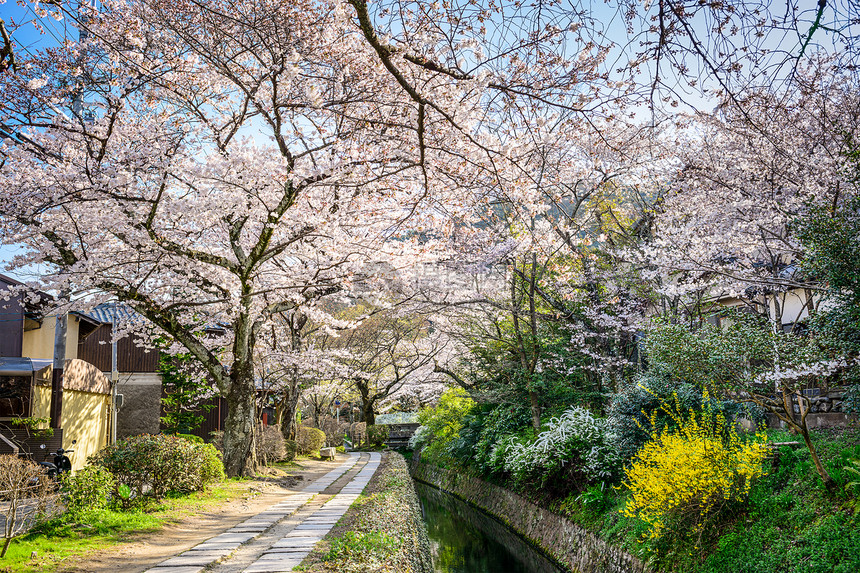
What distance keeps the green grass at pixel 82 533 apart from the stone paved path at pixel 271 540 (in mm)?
955

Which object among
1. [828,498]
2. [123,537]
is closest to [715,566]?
[828,498]

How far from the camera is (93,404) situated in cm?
1585

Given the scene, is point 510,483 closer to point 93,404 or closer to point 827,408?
point 827,408

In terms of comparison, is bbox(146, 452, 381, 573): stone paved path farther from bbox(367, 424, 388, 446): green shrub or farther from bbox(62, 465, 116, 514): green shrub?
bbox(367, 424, 388, 446): green shrub

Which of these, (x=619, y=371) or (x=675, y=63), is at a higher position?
(x=675, y=63)

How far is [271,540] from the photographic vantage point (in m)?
6.53

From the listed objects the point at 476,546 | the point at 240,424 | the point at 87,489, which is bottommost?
the point at 476,546

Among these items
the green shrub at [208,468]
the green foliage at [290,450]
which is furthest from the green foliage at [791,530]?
the green foliage at [290,450]

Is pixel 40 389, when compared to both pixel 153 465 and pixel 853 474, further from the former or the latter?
pixel 853 474

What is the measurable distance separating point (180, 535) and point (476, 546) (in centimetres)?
606

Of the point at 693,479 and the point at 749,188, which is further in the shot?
the point at 749,188

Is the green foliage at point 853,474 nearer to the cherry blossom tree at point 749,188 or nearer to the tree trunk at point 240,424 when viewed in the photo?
the cherry blossom tree at point 749,188

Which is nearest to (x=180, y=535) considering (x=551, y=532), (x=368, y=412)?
(x=551, y=532)

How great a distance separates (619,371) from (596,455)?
4298 mm
